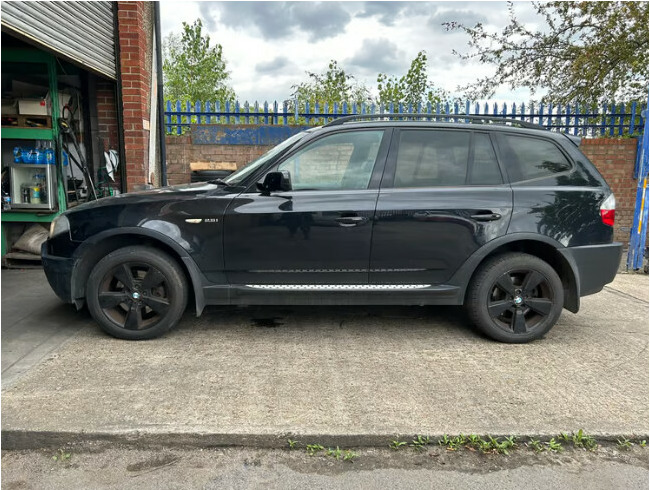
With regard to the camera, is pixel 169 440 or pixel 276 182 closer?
pixel 169 440

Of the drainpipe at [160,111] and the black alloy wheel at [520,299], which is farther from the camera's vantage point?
the drainpipe at [160,111]

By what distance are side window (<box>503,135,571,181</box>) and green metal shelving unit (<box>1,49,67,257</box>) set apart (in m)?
5.78

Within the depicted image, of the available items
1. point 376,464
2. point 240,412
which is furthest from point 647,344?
point 240,412

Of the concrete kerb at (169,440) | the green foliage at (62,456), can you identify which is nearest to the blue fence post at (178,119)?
the concrete kerb at (169,440)

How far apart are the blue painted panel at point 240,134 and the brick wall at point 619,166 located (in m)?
4.88

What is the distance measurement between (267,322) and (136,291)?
124cm

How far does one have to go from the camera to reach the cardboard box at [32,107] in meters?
6.36

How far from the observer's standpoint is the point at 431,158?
162 inches

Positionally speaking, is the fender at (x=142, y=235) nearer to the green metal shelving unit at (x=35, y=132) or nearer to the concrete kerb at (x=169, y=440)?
the concrete kerb at (x=169, y=440)

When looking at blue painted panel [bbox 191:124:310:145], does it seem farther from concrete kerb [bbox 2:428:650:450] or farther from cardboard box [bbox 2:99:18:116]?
concrete kerb [bbox 2:428:650:450]

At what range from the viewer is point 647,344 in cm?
423

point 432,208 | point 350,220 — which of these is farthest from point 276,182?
point 432,208

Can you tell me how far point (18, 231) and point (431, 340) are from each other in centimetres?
591

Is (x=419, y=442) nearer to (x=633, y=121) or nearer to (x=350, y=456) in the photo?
(x=350, y=456)
